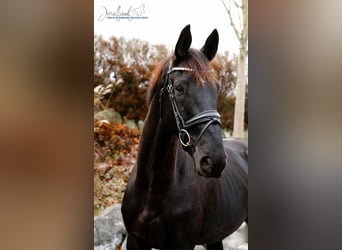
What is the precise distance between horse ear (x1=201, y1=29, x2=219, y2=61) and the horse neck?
38cm

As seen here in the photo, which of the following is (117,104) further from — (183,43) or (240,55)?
(240,55)

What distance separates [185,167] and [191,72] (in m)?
0.50

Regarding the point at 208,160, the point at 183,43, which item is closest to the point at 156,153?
the point at 208,160

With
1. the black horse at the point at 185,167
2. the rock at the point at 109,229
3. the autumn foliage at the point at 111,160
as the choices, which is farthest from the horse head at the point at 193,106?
the rock at the point at 109,229

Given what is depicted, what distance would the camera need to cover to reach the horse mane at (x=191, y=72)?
1.97 meters

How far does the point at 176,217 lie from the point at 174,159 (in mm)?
300

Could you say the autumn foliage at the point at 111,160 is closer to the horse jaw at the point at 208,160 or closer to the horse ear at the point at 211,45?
the horse jaw at the point at 208,160

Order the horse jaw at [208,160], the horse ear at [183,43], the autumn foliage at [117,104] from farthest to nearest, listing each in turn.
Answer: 1. the autumn foliage at [117,104]
2. the horse ear at [183,43]
3. the horse jaw at [208,160]

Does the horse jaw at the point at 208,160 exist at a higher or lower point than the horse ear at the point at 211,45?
lower

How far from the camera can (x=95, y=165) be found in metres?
2.18
